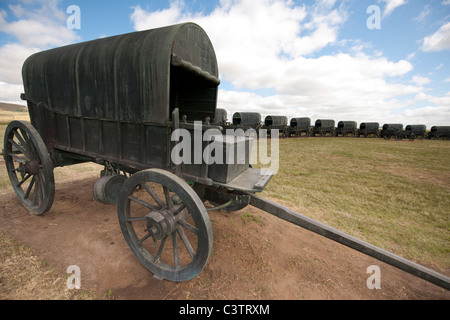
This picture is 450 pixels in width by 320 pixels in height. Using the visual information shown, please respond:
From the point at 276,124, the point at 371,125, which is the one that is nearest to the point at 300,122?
the point at 276,124

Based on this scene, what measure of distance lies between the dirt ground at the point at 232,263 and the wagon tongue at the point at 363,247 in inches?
33.9

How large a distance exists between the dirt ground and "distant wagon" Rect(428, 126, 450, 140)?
117ft

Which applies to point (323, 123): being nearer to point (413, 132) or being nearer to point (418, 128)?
point (413, 132)

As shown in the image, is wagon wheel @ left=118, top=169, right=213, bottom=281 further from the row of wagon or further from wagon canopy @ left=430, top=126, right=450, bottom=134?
wagon canopy @ left=430, top=126, right=450, bottom=134

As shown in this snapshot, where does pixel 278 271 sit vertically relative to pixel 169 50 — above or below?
below

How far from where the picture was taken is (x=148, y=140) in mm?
2535

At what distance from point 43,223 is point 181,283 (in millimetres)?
2944

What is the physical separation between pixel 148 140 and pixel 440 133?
39.1 meters

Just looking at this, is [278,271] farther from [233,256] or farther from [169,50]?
[169,50]

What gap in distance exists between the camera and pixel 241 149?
8.77 feet

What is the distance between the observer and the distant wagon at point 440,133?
2659cm

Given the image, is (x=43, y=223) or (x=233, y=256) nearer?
(x=233, y=256)

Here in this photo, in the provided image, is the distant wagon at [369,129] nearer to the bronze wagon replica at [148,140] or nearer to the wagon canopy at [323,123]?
the wagon canopy at [323,123]
